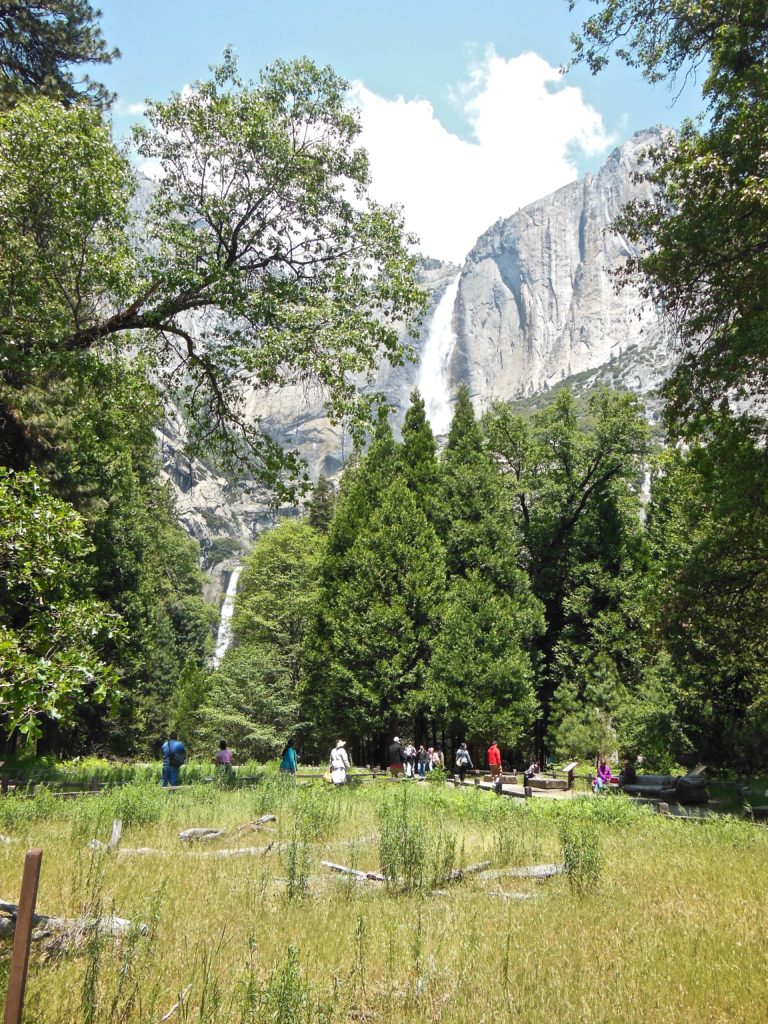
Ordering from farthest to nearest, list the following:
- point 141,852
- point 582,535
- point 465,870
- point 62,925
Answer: point 582,535 → point 141,852 → point 465,870 → point 62,925

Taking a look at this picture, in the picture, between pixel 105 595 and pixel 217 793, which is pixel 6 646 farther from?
pixel 105 595

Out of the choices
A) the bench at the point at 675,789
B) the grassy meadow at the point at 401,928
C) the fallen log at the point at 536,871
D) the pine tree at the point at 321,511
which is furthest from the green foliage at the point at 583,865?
the pine tree at the point at 321,511

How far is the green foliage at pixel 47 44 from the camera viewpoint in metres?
12.9

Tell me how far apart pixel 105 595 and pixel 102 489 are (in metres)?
6.28

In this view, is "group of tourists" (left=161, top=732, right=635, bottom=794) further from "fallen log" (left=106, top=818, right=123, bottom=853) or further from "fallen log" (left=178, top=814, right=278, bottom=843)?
"fallen log" (left=106, top=818, right=123, bottom=853)

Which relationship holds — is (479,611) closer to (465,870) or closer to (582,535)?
(582,535)

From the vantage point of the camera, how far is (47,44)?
13.5m

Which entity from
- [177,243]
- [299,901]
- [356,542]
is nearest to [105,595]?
[356,542]

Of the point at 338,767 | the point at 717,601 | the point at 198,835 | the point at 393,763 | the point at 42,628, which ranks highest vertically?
the point at 717,601

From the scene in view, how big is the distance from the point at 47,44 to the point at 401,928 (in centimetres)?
1618

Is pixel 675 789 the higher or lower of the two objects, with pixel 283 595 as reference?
lower

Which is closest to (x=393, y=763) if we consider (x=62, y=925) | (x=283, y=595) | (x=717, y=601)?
(x=717, y=601)

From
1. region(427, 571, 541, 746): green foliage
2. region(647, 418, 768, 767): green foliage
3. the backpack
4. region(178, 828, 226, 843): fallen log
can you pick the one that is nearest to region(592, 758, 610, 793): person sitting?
region(647, 418, 768, 767): green foliage

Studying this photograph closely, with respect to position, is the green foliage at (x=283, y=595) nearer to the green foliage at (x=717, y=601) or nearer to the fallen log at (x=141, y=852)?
the green foliage at (x=717, y=601)
